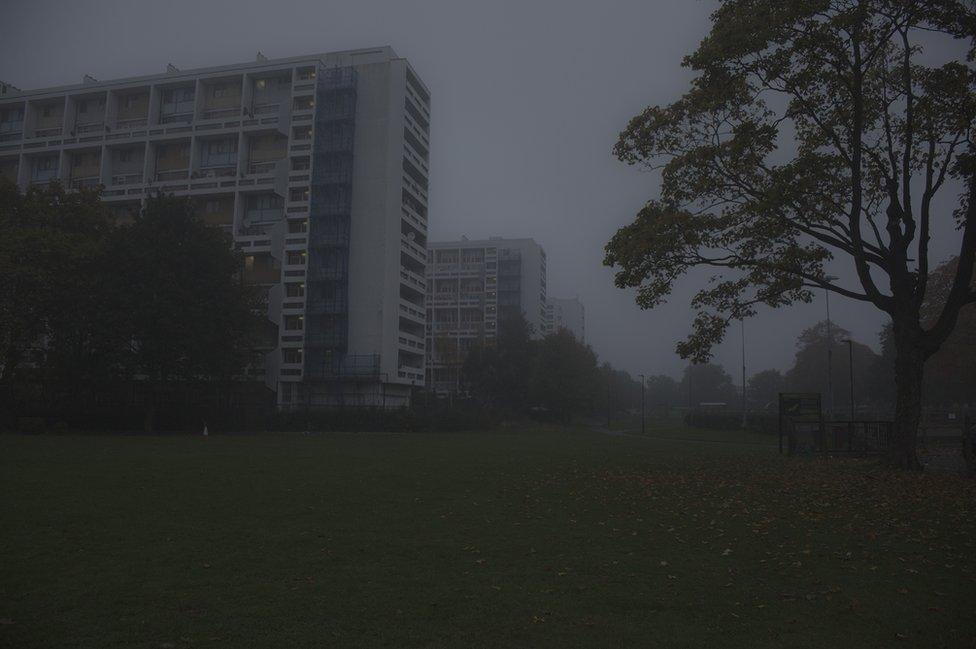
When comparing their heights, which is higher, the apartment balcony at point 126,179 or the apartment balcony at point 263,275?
the apartment balcony at point 126,179

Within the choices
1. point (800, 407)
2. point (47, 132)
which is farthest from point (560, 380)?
point (47, 132)

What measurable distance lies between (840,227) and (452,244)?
105719 millimetres

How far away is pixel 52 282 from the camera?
4094cm

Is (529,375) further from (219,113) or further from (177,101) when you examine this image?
(177,101)

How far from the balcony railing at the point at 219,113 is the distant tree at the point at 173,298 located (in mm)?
22906

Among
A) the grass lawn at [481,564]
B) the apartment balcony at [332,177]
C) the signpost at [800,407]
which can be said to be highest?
the apartment balcony at [332,177]

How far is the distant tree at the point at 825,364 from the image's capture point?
99938mm

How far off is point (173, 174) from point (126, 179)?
18.6ft

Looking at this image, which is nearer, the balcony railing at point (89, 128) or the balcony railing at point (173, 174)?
the balcony railing at point (173, 174)

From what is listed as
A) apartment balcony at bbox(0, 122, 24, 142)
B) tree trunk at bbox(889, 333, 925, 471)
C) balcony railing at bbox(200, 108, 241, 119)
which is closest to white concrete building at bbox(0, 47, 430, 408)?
balcony railing at bbox(200, 108, 241, 119)

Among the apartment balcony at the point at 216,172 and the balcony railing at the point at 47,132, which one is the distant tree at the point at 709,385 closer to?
the apartment balcony at the point at 216,172

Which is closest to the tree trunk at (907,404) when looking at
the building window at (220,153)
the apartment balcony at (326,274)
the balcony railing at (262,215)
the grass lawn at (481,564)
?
the grass lawn at (481,564)

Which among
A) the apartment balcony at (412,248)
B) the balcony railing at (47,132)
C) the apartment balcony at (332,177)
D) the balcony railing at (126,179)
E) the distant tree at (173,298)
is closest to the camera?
the distant tree at (173,298)

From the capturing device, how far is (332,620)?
19.3ft
